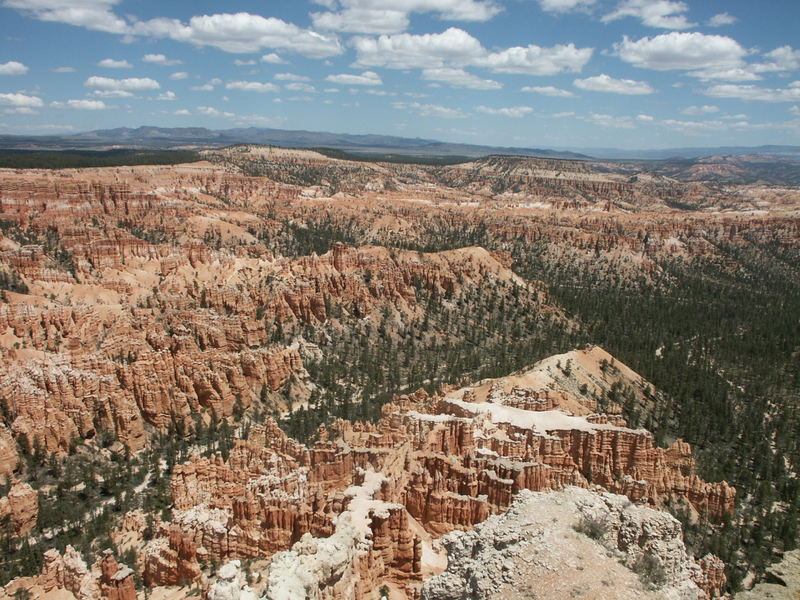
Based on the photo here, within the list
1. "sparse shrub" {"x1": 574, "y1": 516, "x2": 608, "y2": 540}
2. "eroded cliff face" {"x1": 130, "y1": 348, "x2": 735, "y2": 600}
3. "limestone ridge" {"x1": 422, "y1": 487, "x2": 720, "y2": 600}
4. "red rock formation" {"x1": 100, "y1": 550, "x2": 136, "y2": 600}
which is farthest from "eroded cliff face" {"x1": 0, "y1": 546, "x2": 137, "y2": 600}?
"sparse shrub" {"x1": 574, "y1": 516, "x2": 608, "y2": 540}

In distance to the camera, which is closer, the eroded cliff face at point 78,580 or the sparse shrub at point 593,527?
the sparse shrub at point 593,527

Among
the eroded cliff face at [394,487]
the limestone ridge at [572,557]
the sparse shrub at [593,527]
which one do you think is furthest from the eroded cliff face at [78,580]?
the sparse shrub at [593,527]

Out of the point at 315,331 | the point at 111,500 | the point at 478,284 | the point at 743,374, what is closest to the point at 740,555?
the point at 111,500

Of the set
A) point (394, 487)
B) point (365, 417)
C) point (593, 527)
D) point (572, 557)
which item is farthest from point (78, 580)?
point (365, 417)

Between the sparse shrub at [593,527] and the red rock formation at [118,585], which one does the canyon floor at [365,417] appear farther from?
the sparse shrub at [593,527]

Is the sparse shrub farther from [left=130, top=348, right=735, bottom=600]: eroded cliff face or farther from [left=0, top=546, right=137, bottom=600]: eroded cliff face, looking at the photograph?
[left=0, top=546, right=137, bottom=600]: eroded cliff face

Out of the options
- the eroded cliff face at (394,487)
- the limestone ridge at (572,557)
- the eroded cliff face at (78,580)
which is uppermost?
the limestone ridge at (572,557)

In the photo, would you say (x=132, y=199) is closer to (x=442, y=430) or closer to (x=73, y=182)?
(x=73, y=182)

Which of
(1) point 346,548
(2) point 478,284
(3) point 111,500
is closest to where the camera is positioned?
(1) point 346,548
